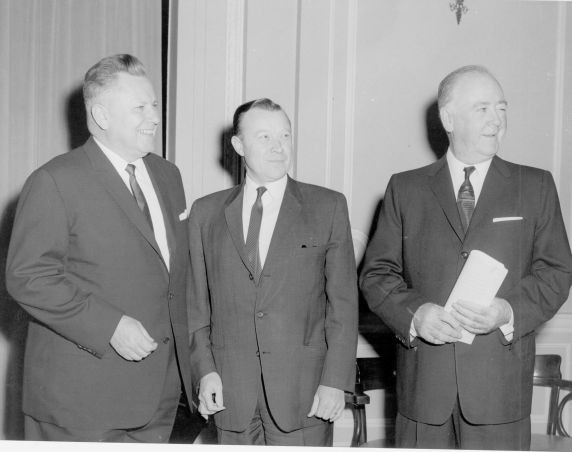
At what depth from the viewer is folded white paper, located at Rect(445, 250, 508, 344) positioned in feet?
7.48

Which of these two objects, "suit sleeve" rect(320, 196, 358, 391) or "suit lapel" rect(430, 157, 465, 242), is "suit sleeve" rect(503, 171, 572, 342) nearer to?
"suit lapel" rect(430, 157, 465, 242)

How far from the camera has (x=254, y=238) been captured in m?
2.46

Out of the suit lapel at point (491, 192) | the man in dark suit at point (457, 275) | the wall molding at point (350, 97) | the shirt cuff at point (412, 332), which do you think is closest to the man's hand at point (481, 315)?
the man in dark suit at point (457, 275)

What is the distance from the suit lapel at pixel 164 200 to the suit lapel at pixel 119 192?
106 millimetres

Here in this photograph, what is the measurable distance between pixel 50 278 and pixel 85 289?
147 millimetres

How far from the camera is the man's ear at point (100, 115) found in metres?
2.40

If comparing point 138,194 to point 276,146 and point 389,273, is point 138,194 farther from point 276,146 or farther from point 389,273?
point 389,273

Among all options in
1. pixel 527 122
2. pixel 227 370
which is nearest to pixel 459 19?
pixel 527 122

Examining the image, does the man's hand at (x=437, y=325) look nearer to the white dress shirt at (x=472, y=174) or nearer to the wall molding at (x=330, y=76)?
the white dress shirt at (x=472, y=174)

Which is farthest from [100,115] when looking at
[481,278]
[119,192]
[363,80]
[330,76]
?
[363,80]

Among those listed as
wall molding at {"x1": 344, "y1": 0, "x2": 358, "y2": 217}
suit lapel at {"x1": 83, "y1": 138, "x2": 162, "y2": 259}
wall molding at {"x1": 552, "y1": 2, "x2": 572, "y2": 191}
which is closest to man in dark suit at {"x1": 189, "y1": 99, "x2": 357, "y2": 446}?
suit lapel at {"x1": 83, "y1": 138, "x2": 162, "y2": 259}

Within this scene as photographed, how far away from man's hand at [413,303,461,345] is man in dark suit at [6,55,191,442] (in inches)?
35.4

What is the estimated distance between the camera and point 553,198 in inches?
96.5

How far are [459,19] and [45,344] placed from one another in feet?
9.82
